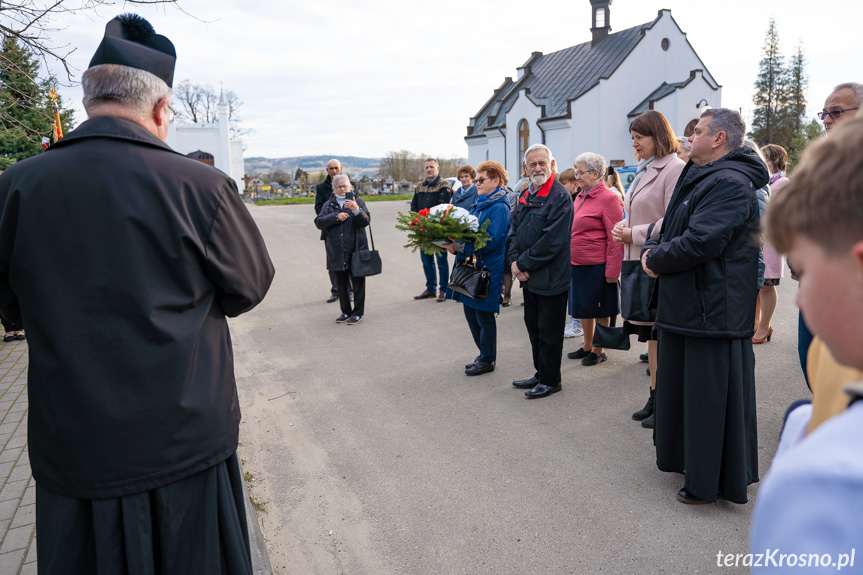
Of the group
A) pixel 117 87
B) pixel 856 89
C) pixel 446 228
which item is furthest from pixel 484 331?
pixel 117 87

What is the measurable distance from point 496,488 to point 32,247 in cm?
299

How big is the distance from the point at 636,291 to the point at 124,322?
358 cm

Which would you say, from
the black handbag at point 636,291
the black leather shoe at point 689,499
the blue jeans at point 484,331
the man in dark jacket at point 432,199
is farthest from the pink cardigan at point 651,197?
the man in dark jacket at point 432,199

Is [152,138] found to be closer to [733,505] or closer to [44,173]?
[44,173]

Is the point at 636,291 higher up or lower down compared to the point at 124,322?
lower down

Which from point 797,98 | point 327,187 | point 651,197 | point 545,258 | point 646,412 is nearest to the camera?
point 651,197

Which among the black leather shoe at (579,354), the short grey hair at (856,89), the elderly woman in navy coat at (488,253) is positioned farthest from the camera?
the black leather shoe at (579,354)

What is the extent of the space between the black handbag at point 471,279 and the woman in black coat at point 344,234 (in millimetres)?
2582

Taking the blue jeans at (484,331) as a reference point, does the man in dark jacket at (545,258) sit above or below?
above

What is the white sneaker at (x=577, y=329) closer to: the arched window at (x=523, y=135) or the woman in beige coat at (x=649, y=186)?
the woman in beige coat at (x=649, y=186)

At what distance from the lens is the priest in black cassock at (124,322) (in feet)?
6.25

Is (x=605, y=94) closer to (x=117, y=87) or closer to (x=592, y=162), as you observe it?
(x=592, y=162)

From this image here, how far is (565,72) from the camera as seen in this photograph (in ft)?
127

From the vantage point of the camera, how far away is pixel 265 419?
17.7ft
